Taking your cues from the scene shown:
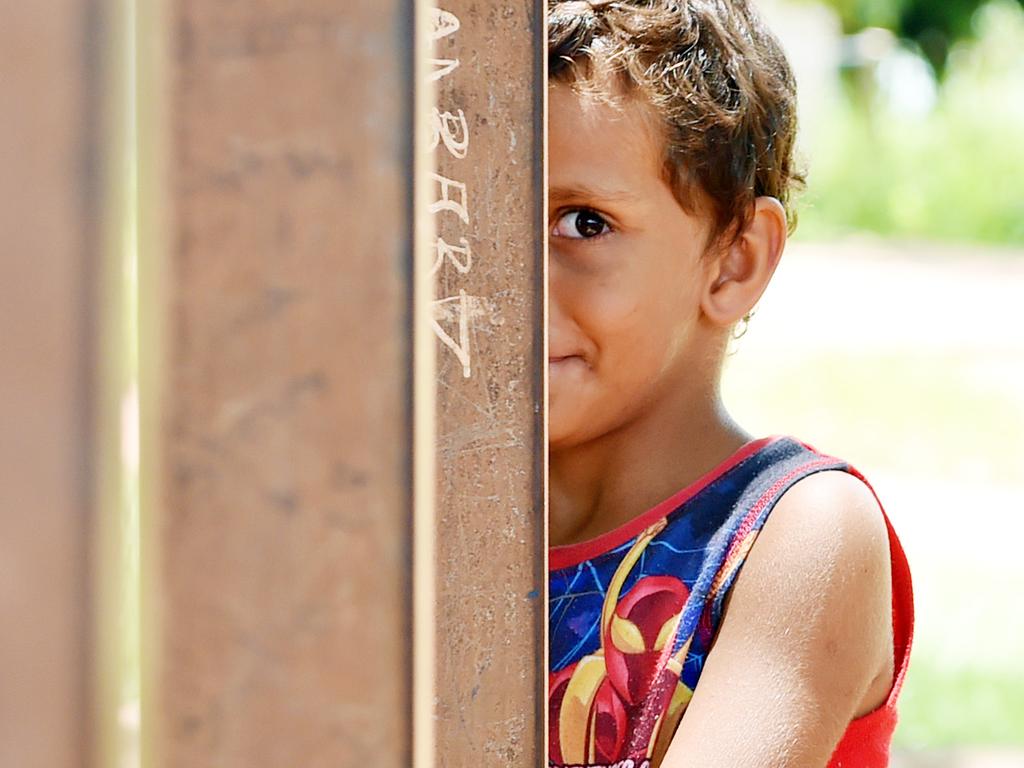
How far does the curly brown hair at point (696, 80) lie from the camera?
1.24 meters

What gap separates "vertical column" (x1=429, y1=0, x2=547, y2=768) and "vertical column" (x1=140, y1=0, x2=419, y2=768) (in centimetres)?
36

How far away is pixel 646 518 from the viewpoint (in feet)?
4.23

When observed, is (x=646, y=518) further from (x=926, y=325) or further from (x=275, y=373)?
(x=926, y=325)

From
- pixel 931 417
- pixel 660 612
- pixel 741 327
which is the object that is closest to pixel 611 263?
pixel 660 612

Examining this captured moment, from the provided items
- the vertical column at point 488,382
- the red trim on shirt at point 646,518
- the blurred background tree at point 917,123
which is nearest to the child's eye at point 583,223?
the red trim on shirt at point 646,518

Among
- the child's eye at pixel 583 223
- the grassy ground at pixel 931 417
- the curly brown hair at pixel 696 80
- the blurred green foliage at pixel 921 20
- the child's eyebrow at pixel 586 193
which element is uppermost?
the blurred green foliage at pixel 921 20

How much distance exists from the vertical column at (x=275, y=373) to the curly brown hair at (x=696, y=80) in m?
0.87

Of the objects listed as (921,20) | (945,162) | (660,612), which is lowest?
(945,162)

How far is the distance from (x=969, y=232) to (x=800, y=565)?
598 inches

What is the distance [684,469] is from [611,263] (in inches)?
8.5

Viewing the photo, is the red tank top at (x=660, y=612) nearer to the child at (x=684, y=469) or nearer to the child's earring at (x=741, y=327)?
the child at (x=684, y=469)

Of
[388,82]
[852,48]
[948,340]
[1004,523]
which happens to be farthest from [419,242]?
[852,48]

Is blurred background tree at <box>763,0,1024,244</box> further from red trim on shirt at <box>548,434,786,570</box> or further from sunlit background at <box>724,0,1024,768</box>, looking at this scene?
red trim on shirt at <box>548,434,786,570</box>

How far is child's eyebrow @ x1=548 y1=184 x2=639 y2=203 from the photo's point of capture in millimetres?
1208
